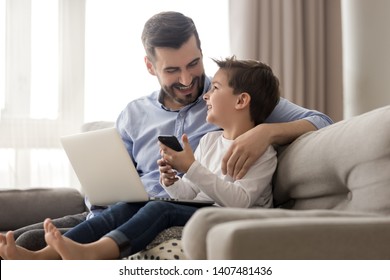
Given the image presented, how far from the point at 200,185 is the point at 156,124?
0.59 metres

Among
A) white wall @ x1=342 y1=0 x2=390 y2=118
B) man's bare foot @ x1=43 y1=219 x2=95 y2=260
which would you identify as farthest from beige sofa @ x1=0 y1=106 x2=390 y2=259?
white wall @ x1=342 y1=0 x2=390 y2=118

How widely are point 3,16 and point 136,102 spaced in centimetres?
133

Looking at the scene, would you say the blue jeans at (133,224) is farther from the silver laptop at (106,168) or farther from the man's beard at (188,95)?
the man's beard at (188,95)

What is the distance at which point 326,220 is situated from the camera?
0.99m

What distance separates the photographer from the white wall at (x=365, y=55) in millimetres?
3338

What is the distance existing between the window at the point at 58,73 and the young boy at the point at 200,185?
1.57 meters

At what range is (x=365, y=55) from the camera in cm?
355

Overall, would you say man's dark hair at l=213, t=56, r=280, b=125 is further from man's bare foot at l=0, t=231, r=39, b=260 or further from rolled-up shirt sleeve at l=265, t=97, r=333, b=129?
man's bare foot at l=0, t=231, r=39, b=260

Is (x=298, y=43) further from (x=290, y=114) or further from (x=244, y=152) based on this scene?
(x=244, y=152)

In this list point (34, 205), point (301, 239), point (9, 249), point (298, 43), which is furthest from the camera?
point (298, 43)

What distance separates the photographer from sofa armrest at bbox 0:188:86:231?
8.08ft

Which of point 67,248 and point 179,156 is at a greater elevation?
point 179,156

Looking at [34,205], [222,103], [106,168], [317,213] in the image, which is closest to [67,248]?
[106,168]

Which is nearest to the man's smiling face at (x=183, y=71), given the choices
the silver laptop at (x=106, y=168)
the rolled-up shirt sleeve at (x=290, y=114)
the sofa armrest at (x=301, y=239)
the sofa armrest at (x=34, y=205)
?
the rolled-up shirt sleeve at (x=290, y=114)
